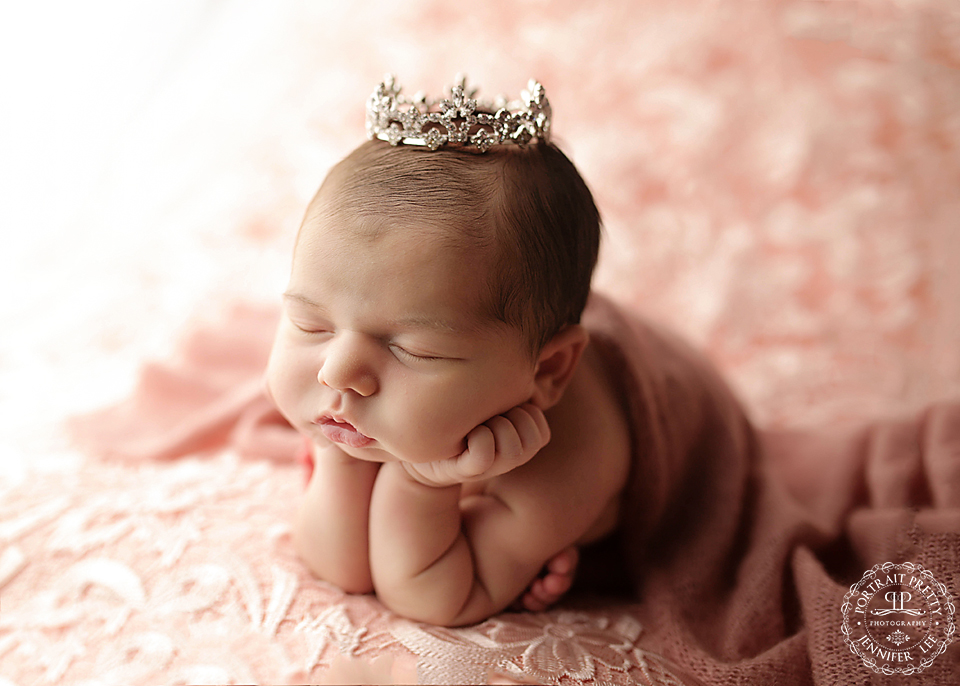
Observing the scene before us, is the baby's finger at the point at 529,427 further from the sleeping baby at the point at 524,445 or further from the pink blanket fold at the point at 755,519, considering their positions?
the pink blanket fold at the point at 755,519

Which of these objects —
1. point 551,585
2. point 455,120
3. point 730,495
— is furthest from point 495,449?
point 730,495

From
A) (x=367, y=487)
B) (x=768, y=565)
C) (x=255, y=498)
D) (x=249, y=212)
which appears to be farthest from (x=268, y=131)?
(x=768, y=565)

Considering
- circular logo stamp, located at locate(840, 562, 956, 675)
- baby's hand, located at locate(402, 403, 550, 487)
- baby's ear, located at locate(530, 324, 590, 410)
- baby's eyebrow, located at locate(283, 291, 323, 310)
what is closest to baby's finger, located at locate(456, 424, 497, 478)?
baby's hand, located at locate(402, 403, 550, 487)

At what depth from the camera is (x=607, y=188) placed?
1790mm

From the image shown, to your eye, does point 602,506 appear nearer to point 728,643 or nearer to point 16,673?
point 728,643

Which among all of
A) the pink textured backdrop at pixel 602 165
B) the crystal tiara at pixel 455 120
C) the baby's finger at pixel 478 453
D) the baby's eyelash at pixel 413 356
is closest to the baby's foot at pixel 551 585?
the baby's finger at pixel 478 453

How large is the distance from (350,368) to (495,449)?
0.18 meters

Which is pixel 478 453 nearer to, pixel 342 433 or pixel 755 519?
pixel 342 433

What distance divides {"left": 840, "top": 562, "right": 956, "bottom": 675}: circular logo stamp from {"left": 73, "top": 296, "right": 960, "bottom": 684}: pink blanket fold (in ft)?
0.04

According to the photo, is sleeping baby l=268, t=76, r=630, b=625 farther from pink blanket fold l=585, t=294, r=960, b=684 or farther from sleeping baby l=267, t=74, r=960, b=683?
pink blanket fold l=585, t=294, r=960, b=684

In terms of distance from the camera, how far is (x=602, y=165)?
180 cm

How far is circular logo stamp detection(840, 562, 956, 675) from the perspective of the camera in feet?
2.69

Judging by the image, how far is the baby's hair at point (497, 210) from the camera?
763mm

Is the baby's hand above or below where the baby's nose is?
below
